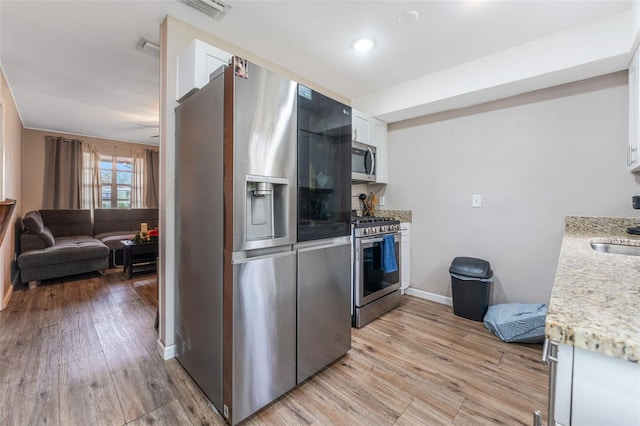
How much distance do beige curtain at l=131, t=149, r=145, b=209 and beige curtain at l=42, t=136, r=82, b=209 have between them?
3.00 feet

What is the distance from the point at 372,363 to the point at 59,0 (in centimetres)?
328

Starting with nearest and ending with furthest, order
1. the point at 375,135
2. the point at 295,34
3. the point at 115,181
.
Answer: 1. the point at 295,34
2. the point at 375,135
3. the point at 115,181

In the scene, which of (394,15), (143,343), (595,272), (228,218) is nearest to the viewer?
(595,272)

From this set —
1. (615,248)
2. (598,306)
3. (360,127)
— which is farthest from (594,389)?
(360,127)

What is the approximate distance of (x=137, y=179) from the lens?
613 cm

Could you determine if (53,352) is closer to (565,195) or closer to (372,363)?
(372,363)

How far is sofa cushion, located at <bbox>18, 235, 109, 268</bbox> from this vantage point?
355cm

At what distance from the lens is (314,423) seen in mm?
1440

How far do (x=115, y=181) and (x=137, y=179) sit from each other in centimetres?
40

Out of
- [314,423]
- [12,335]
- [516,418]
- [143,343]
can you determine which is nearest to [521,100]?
[516,418]

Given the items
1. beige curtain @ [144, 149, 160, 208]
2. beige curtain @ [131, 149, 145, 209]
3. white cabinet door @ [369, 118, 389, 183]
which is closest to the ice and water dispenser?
white cabinet door @ [369, 118, 389, 183]

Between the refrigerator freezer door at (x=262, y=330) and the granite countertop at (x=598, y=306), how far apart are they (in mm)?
1193

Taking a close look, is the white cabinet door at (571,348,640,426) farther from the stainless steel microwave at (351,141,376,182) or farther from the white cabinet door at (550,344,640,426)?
the stainless steel microwave at (351,141,376,182)

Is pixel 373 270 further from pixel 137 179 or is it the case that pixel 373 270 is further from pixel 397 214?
pixel 137 179
